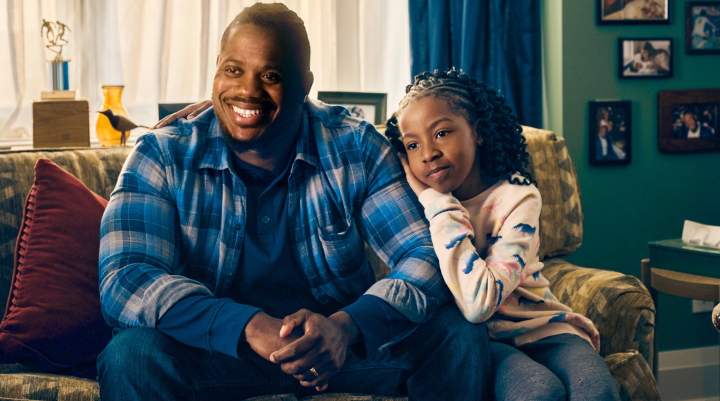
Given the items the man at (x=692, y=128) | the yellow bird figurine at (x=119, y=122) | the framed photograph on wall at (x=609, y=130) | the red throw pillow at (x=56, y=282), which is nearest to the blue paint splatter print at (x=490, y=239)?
the red throw pillow at (x=56, y=282)

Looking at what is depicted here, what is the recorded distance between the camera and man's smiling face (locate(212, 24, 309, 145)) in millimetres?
1945

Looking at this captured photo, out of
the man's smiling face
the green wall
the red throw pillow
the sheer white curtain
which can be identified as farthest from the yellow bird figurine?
the green wall

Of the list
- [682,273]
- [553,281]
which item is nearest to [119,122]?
[553,281]

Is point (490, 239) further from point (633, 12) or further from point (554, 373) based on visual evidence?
point (633, 12)

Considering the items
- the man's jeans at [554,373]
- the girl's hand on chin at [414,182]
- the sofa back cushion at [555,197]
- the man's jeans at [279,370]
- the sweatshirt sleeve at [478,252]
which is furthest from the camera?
the sofa back cushion at [555,197]

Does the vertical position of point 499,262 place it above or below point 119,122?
below

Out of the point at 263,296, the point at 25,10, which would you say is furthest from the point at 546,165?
the point at 25,10

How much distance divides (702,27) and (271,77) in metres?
2.02

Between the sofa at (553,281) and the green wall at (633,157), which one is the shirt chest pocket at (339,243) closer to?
the sofa at (553,281)

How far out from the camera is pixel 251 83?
1941 millimetres

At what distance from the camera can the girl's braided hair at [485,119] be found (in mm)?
2068

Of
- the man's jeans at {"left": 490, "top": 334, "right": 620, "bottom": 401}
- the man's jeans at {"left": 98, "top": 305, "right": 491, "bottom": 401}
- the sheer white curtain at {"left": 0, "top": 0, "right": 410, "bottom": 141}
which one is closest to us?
the man's jeans at {"left": 98, "top": 305, "right": 491, "bottom": 401}

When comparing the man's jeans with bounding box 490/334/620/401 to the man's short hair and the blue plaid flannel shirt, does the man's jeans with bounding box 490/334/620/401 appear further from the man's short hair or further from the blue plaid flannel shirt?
the man's short hair

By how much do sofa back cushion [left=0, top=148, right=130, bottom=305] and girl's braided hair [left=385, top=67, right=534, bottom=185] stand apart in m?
0.73
